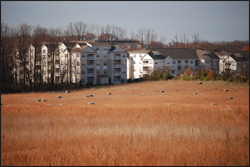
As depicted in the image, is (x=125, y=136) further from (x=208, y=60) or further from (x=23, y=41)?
(x=208, y=60)

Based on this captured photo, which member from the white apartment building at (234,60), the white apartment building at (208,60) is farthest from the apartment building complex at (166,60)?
the white apartment building at (234,60)

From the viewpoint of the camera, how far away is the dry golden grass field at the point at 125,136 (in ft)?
35.7

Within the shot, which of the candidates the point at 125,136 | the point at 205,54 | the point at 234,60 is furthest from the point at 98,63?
the point at 125,136

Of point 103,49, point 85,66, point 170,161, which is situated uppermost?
point 103,49

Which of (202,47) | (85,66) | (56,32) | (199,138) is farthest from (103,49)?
(199,138)

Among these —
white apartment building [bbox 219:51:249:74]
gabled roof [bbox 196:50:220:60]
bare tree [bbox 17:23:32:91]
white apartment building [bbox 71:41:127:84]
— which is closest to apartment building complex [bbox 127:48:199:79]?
gabled roof [bbox 196:50:220:60]

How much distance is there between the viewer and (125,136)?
45.0ft

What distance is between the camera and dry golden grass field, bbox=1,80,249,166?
429 inches

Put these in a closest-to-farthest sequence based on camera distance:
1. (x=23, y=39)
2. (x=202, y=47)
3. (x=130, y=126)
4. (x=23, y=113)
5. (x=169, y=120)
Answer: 1. (x=130, y=126)
2. (x=169, y=120)
3. (x=23, y=113)
4. (x=23, y=39)
5. (x=202, y=47)

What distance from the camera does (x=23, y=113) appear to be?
19453mm

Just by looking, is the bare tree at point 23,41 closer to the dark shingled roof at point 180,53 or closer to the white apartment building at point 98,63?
the white apartment building at point 98,63

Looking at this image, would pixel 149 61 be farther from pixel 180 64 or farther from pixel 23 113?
pixel 23 113

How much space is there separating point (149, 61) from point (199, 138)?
58.3m

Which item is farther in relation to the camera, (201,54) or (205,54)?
(201,54)
